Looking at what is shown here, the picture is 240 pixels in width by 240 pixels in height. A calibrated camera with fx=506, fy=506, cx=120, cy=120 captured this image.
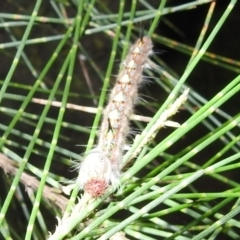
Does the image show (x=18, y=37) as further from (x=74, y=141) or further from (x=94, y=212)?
(x=94, y=212)

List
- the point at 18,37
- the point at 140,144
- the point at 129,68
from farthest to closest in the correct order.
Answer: the point at 18,37
the point at 129,68
the point at 140,144

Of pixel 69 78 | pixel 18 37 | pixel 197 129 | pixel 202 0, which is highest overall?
pixel 18 37

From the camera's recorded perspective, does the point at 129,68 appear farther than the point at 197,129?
No

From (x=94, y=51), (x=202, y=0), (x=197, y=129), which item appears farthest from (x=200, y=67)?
(x=202, y=0)

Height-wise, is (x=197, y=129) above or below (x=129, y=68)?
above

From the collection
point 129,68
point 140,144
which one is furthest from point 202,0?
point 140,144

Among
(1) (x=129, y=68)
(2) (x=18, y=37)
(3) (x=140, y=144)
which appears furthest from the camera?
(2) (x=18, y=37)
